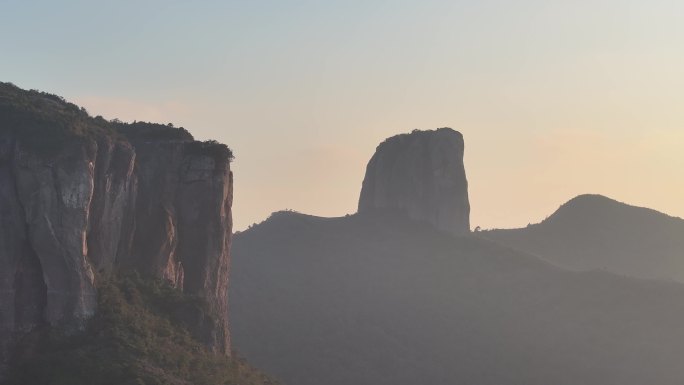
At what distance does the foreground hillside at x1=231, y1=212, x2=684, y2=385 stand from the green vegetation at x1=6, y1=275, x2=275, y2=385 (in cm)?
4529

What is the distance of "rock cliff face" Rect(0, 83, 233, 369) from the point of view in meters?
60.4

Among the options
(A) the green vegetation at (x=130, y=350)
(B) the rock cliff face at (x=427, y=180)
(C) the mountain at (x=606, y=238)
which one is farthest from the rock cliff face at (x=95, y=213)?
(C) the mountain at (x=606, y=238)

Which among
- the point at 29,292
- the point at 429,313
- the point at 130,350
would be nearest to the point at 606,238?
the point at 429,313

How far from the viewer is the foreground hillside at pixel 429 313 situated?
119 m

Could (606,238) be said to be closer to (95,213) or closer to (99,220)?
(99,220)

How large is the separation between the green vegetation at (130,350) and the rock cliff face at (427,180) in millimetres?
93558

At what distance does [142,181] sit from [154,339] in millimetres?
11243

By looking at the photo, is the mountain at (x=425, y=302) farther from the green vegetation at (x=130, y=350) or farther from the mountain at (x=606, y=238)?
the green vegetation at (x=130, y=350)

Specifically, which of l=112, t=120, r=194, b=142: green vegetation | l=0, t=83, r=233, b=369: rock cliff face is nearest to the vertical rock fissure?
l=0, t=83, r=233, b=369: rock cliff face

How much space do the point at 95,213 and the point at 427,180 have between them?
4016 inches

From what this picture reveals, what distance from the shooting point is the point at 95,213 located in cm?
6569

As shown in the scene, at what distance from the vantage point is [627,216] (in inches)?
7416

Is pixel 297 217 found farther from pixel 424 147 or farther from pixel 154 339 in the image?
pixel 154 339

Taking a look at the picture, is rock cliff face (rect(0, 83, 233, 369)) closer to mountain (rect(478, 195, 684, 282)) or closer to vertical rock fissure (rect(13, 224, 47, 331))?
vertical rock fissure (rect(13, 224, 47, 331))
